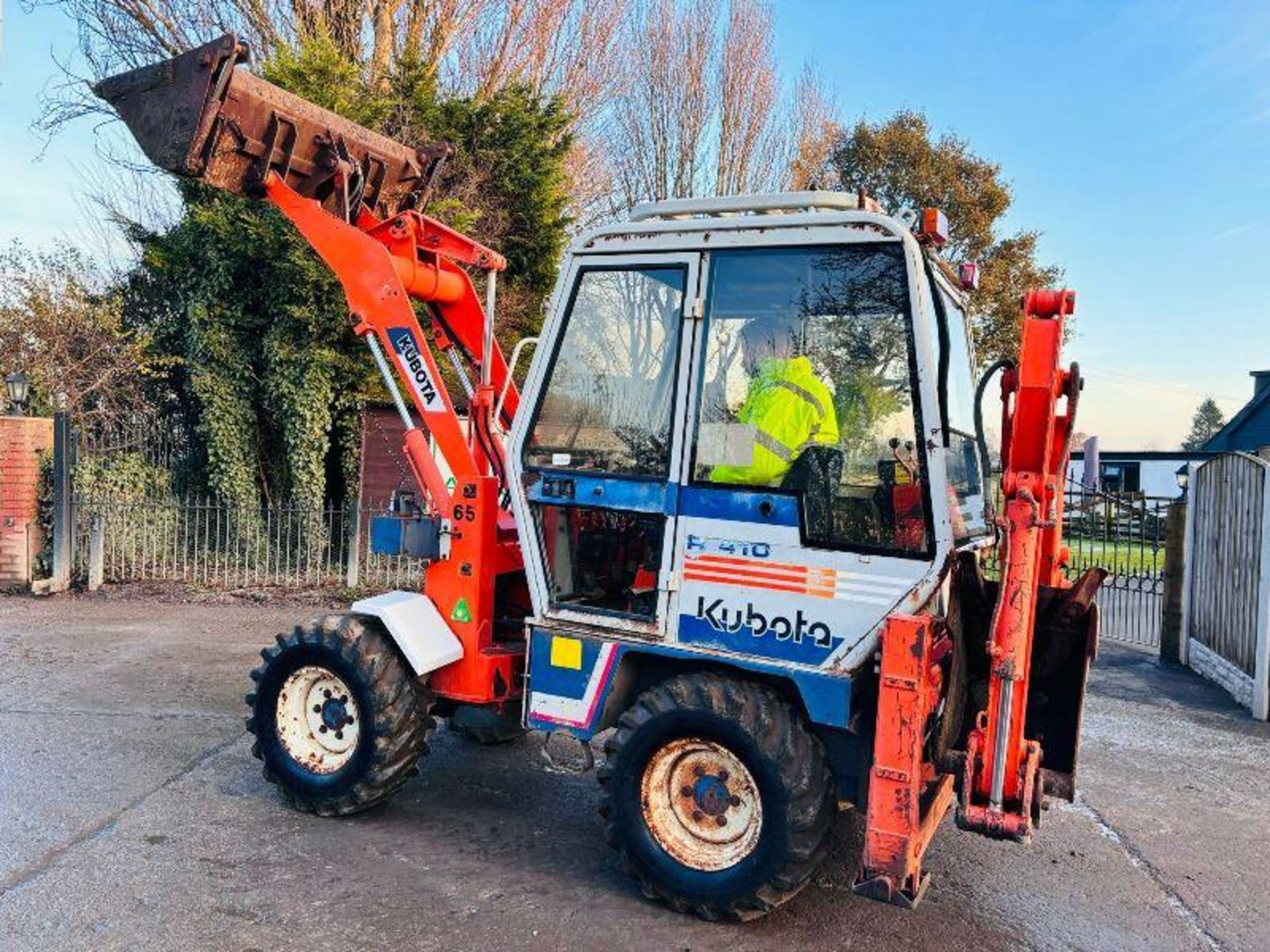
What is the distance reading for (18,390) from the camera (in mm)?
10273

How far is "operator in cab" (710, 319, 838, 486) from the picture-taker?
361cm

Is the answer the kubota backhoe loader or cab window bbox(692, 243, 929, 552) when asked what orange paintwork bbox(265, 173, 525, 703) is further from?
cab window bbox(692, 243, 929, 552)

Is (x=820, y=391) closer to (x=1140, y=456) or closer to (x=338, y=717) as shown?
(x=338, y=717)

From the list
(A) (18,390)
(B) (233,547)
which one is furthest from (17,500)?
(B) (233,547)

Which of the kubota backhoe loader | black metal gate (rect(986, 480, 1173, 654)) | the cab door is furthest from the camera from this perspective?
black metal gate (rect(986, 480, 1173, 654))

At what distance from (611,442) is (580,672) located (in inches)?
39.3

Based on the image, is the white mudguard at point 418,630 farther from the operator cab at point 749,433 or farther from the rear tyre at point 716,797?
the rear tyre at point 716,797

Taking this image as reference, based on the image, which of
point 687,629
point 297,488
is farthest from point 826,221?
point 297,488

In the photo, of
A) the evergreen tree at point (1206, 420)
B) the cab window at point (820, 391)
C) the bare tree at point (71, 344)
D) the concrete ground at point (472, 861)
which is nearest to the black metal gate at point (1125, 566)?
the concrete ground at point (472, 861)

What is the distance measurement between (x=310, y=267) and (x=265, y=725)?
7425mm

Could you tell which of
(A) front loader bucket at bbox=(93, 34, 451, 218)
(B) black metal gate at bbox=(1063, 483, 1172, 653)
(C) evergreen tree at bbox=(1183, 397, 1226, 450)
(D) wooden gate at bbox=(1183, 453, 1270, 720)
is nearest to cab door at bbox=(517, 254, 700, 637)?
(A) front loader bucket at bbox=(93, 34, 451, 218)

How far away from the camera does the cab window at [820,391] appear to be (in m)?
3.48

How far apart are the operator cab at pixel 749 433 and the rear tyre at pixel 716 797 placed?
0.27 meters

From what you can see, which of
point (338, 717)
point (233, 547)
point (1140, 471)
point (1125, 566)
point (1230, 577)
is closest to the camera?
point (338, 717)
